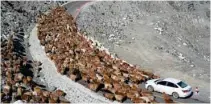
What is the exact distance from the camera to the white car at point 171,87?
3706cm

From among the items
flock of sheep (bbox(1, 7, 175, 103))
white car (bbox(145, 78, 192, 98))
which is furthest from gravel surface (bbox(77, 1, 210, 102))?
flock of sheep (bbox(1, 7, 175, 103))

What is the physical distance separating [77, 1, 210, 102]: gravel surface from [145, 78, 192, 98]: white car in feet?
8.61

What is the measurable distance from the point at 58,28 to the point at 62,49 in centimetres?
865

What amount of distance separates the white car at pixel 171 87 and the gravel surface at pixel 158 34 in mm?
2625

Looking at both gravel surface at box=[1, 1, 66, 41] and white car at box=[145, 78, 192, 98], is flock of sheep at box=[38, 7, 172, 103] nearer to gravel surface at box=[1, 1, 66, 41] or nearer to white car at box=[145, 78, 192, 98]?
white car at box=[145, 78, 192, 98]

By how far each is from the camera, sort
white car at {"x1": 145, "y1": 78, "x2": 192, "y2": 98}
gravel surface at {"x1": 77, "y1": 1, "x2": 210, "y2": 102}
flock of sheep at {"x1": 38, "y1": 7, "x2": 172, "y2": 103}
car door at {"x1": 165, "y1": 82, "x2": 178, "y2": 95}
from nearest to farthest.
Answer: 1. flock of sheep at {"x1": 38, "y1": 7, "x2": 172, "y2": 103}
2. white car at {"x1": 145, "y1": 78, "x2": 192, "y2": 98}
3. car door at {"x1": 165, "y1": 82, "x2": 178, "y2": 95}
4. gravel surface at {"x1": 77, "y1": 1, "x2": 210, "y2": 102}

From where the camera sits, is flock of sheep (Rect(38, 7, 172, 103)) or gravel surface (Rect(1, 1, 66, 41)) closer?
flock of sheep (Rect(38, 7, 172, 103))

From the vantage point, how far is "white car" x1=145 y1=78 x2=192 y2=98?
122ft

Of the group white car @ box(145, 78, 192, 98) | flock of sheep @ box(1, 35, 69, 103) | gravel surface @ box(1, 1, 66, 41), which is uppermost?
gravel surface @ box(1, 1, 66, 41)

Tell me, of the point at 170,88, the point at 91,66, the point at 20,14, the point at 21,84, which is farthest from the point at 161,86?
the point at 20,14

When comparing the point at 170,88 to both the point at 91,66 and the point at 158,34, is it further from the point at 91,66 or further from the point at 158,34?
the point at 158,34

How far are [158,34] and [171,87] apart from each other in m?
25.3

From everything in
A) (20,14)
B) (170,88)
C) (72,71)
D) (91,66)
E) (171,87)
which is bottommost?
(170,88)

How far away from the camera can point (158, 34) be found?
62.0 meters
